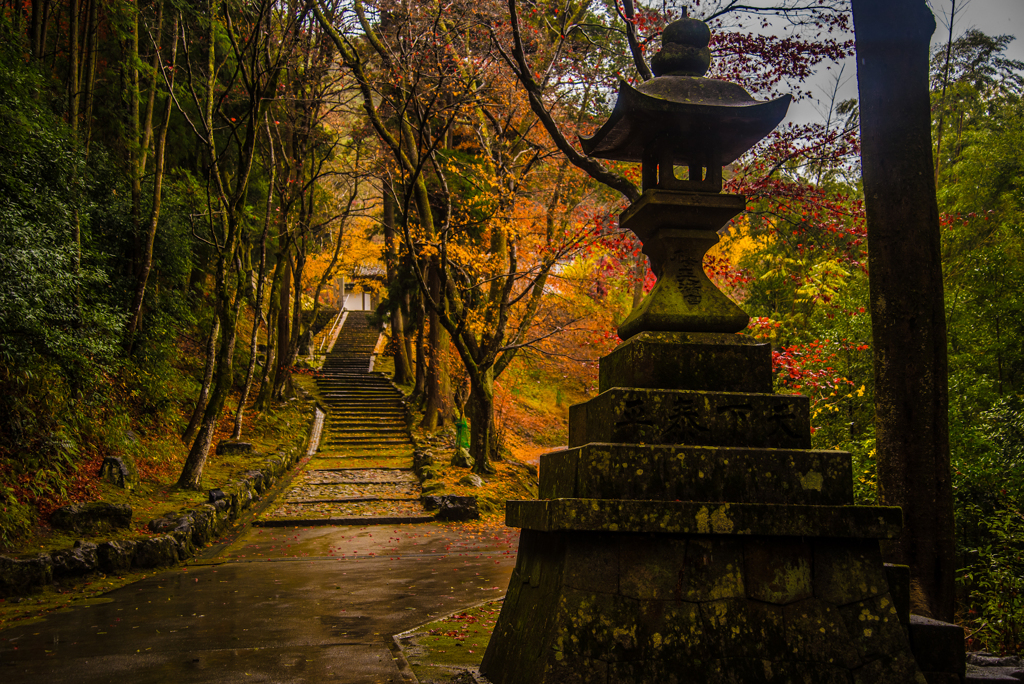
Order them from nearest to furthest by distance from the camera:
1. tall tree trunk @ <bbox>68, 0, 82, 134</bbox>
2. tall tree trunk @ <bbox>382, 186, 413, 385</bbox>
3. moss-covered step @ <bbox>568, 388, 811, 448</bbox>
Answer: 1. moss-covered step @ <bbox>568, 388, 811, 448</bbox>
2. tall tree trunk @ <bbox>68, 0, 82, 134</bbox>
3. tall tree trunk @ <bbox>382, 186, 413, 385</bbox>

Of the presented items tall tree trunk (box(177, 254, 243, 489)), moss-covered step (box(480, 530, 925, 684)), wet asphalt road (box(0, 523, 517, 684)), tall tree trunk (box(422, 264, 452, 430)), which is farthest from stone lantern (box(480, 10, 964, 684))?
tall tree trunk (box(422, 264, 452, 430))

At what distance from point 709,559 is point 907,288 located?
2.65 m

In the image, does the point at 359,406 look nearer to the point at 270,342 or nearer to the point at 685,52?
the point at 270,342

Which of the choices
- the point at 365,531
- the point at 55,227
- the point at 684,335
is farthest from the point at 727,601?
the point at 365,531

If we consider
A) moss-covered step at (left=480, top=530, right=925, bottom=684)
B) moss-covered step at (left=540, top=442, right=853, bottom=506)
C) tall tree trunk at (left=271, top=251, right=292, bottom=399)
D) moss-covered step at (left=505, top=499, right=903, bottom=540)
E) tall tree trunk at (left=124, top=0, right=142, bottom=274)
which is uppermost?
tall tree trunk at (left=124, top=0, right=142, bottom=274)

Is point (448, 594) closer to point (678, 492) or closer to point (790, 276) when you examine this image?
point (678, 492)

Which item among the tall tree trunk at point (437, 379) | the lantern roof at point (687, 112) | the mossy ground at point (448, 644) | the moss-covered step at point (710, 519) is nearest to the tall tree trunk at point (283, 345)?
the tall tree trunk at point (437, 379)

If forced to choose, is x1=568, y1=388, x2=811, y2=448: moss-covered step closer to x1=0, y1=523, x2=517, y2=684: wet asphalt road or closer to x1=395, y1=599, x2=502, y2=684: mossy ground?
x1=395, y1=599, x2=502, y2=684: mossy ground

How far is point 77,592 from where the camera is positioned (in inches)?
295

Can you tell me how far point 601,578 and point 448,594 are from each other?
188 inches

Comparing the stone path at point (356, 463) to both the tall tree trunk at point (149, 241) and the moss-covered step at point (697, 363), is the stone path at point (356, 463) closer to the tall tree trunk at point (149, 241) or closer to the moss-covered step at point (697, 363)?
the tall tree trunk at point (149, 241)

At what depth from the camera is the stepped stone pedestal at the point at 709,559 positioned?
329cm

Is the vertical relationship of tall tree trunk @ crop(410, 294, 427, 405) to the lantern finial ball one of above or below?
below

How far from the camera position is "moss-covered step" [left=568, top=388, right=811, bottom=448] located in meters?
3.78
